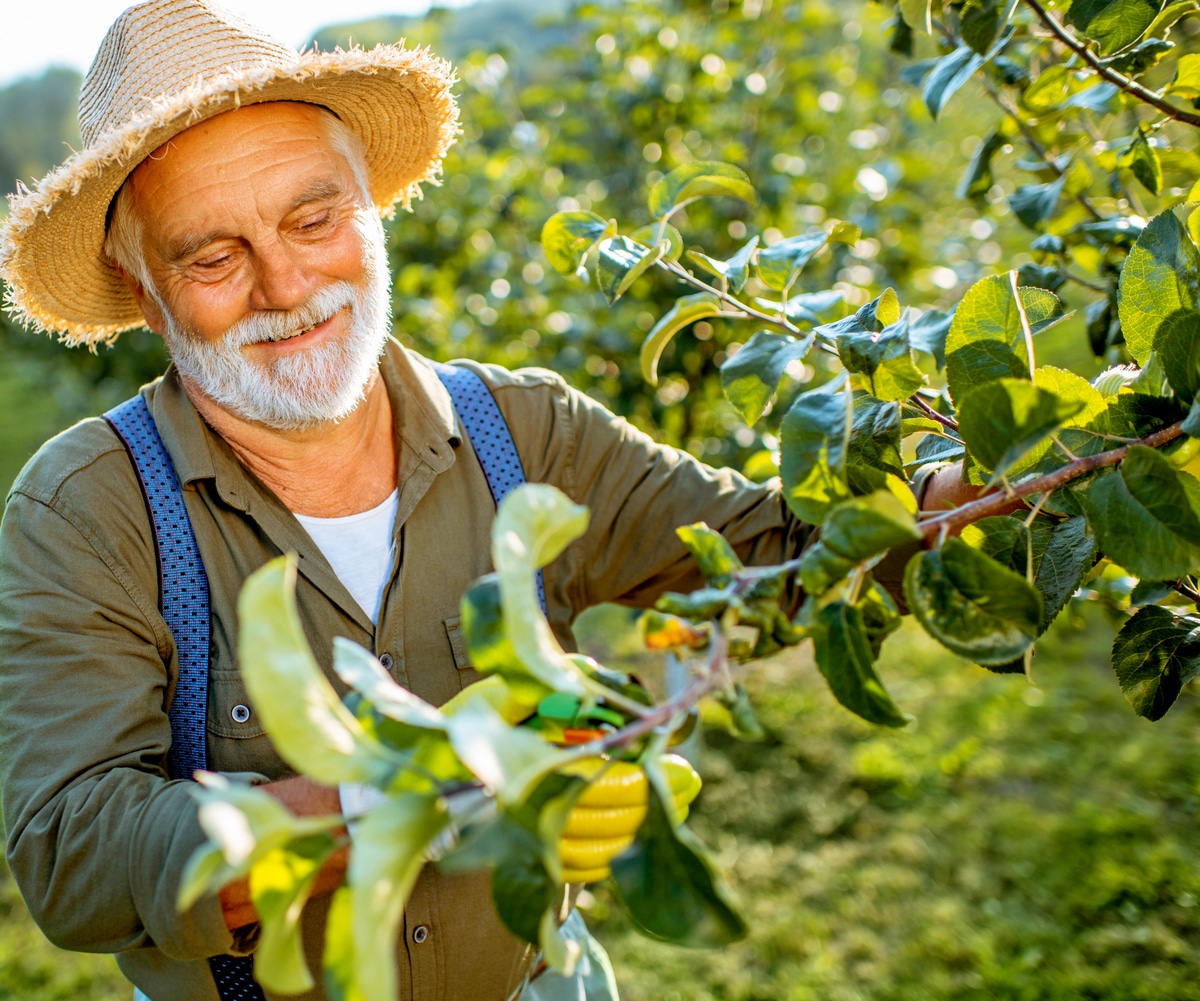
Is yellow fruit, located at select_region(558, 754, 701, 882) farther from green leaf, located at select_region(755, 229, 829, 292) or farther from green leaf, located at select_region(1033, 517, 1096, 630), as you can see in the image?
green leaf, located at select_region(755, 229, 829, 292)

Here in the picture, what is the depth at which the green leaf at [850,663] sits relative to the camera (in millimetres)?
752

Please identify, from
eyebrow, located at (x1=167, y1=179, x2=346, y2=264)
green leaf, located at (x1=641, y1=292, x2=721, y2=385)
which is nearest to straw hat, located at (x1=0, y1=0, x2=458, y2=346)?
eyebrow, located at (x1=167, y1=179, x2=346, y2=264)

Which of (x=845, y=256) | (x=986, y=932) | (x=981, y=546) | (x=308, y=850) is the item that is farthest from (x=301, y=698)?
(x=845, y=256)

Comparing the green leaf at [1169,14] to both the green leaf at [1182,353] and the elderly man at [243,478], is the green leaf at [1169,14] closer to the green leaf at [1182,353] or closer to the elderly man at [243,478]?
the green leaf at [1182,353]

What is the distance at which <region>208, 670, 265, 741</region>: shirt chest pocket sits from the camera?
1.47 m

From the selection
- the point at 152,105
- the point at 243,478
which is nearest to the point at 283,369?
the point at 243,478

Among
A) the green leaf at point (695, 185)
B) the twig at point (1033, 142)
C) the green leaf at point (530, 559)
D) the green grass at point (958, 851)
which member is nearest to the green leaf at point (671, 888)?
the green leaf at point (530, 559)

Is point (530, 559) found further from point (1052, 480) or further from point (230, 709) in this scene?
point (230, 709)

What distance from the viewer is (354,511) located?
67.4 inches

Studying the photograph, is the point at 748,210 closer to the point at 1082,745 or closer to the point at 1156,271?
the point at 1082,745

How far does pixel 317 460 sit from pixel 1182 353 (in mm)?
1290

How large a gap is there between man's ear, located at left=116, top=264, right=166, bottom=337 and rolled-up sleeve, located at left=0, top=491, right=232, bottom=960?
42 cm

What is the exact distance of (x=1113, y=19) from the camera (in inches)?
44.9

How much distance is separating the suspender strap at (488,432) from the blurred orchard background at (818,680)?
81 cm
